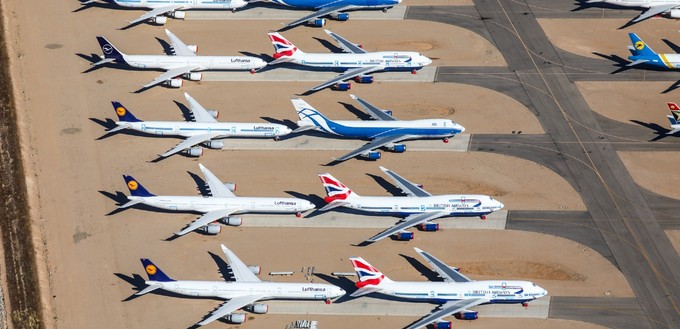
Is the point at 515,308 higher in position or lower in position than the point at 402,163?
lower

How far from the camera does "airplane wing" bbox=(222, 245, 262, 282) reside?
→ 4569 inches

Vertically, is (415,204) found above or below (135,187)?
below

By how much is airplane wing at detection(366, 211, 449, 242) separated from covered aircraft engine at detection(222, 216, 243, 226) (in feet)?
56.4

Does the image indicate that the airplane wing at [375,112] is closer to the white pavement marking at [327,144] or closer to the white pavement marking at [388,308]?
the white pavement marking at [327,144]

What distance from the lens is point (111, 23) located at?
159250 mm

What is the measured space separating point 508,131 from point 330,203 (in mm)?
31270

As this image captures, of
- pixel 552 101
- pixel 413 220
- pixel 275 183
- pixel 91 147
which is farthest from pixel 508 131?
pixel 91 147

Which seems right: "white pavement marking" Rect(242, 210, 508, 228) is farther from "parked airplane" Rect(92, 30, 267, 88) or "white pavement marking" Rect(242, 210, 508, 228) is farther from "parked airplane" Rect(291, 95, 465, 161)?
"parked airplane" Rect(92, 30, 267, 88)

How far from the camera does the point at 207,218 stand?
123625 millimetres

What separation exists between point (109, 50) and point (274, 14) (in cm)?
2987

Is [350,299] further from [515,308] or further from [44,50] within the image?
[44,50]

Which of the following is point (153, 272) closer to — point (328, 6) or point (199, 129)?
point (199, 129)

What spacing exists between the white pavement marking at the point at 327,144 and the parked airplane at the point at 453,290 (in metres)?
26.8

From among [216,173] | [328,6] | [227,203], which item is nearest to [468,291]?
[227,203]
